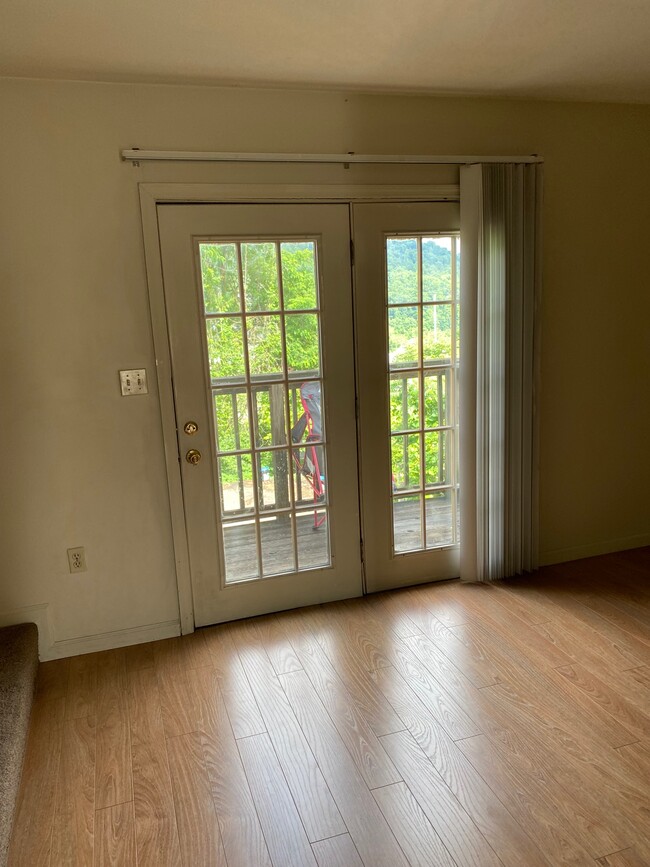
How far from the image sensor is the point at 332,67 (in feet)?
8.02

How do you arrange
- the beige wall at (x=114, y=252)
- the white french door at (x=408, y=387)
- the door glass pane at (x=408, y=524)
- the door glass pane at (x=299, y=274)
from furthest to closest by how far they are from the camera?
the door glass pane at (x=408, y=524) → the white french door at (x=408, y=387) → the door glass pane at (x=299, y=274) → the beige wall at (x=114, y=252)

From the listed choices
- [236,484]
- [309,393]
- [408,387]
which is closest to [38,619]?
[236,484]

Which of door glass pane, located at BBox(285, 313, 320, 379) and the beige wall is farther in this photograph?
door glass pane, located at BBox(285, 313, 320, 379)

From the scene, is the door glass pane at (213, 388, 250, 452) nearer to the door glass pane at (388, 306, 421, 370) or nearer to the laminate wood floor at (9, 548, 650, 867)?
the door glass pane at (388, 306, 421, 370)

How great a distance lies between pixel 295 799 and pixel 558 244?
281cm

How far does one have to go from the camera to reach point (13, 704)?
2.11 m

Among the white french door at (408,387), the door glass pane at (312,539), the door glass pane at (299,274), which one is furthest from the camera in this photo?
the door glass pane at (312,539)

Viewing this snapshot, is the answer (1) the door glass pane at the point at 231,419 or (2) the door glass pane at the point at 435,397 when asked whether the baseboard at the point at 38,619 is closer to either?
(1) the door glass pane at the point at 231,419

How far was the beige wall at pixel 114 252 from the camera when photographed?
2.45 metres

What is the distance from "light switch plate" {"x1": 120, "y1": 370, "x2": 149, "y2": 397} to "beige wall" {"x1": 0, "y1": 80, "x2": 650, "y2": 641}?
4 cm

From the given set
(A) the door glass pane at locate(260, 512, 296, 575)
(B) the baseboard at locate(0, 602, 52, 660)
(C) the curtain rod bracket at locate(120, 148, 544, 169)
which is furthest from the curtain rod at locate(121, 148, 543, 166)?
(B) the baseboard at locate(0, 602, 52, 660)

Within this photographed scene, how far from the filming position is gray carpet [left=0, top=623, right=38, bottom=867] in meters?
1.72

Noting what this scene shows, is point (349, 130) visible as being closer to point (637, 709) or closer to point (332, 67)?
point (332, 67)

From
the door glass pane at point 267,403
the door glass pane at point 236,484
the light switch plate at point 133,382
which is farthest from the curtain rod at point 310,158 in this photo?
the door glass pane at point 236,484
